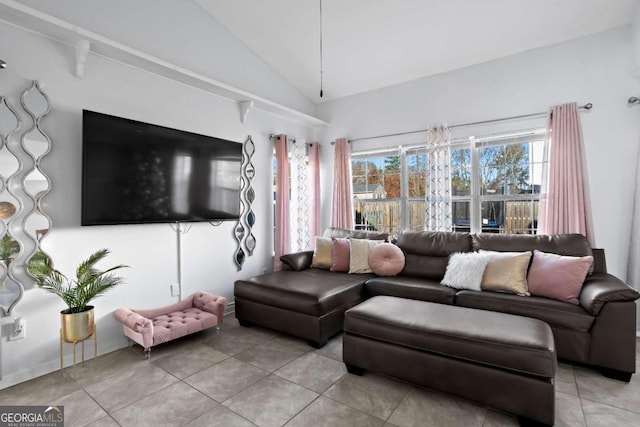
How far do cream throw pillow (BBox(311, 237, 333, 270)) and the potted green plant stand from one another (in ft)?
6.67

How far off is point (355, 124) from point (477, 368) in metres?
3.50

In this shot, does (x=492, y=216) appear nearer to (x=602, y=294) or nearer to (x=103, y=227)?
(x=602, y=294)

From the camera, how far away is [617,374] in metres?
2.18

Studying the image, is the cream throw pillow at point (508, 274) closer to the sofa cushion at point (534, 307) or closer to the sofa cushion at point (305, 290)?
the sofa cushion at point (534, 307)

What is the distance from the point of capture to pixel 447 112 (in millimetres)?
3887

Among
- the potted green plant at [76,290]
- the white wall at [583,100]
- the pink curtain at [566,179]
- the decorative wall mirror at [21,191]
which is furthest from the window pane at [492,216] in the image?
the decorative wall mirror at [21,191]

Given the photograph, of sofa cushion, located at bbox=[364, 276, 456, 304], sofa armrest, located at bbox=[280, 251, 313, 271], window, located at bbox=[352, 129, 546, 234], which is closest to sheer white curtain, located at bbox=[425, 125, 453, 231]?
window, located at bbox=[352, 129, 546, 234]

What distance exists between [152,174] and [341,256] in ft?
6.70

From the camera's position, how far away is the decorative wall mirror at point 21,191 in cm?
213

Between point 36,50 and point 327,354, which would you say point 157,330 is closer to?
point 327,354

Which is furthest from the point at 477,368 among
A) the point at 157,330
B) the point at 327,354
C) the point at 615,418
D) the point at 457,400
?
→ the point at 157,330

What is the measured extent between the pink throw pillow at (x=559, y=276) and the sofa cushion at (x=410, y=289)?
0.64 metres

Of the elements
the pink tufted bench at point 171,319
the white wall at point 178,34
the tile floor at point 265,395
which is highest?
the white wall at point 178,34

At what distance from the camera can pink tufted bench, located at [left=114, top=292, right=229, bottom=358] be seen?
2.51 m
